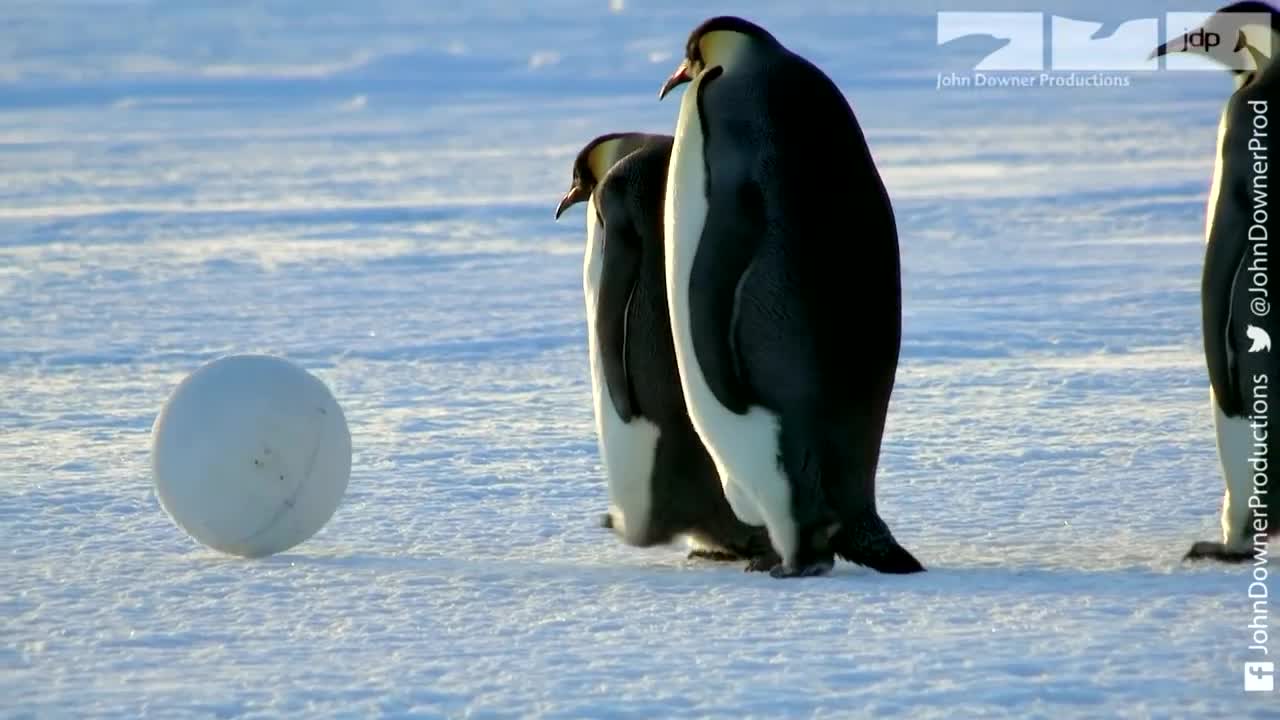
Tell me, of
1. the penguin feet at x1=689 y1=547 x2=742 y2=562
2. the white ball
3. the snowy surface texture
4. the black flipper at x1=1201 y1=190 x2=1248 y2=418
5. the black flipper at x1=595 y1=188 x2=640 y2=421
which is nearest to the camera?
the snowy surface texture

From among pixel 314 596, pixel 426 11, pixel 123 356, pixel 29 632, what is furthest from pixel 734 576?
pixel 426 11

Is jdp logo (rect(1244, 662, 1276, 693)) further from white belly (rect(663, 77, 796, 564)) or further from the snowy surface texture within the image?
Result: white belly (rect(663, 77, 796, 564))

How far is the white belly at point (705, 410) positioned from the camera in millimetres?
5391

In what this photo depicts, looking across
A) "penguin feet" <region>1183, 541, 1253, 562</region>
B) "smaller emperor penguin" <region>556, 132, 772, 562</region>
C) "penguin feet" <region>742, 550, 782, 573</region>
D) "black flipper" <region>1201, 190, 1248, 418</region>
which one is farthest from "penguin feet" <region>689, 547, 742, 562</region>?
"black flipper" <region>1201, 190, 1248, 418</region>

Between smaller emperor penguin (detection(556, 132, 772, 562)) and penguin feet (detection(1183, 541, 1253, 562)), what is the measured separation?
3.69 ft

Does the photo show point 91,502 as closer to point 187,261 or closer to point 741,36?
point 741,36

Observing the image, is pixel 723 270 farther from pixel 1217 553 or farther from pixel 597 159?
pixel 1217 553

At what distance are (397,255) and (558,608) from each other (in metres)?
10.2

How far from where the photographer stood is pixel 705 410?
5.46 m

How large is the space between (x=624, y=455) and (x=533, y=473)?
1.36 metres

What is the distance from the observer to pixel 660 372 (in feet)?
19.2

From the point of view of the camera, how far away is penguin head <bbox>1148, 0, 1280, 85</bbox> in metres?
5.60

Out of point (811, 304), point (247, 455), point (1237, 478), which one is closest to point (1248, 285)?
point (1237, 478)

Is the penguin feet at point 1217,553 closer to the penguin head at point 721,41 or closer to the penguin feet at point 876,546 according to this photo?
the penguin feet at point 876,546
